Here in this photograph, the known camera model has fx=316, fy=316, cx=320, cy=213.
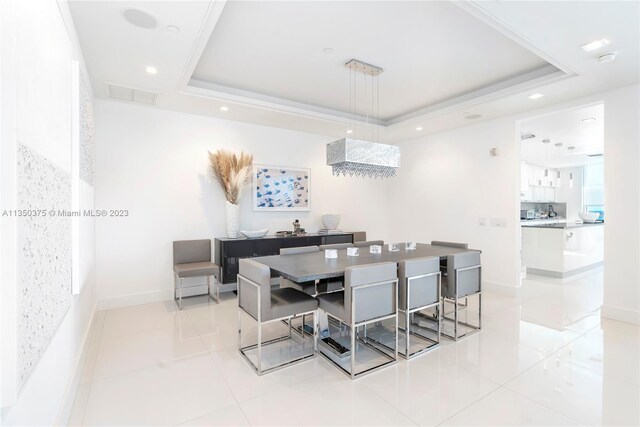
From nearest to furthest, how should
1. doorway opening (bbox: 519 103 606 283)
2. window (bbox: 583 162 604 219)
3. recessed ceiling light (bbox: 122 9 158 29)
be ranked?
recessed ceiling light (bbox: 122 9 158 29)
doorway opening (bbox: 519 103 606 283)
window (bbox: 583 162 604 219)

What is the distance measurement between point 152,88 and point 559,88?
4.82 metres

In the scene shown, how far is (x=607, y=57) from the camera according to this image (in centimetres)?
297

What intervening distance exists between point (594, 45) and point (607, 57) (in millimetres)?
341

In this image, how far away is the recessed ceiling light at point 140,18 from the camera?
7.61ft

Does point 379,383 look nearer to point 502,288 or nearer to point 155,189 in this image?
point 502,288

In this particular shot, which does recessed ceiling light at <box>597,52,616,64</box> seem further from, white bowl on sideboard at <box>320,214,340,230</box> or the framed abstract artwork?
the framed abstract artwork

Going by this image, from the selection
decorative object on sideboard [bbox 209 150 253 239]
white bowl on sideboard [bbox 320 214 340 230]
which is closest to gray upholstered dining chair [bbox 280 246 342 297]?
decorative object on sideboard [bbox 209 150 253 239]

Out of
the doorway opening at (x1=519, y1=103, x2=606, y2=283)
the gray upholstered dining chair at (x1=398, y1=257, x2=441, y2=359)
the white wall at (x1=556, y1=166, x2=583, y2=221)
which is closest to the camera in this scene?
the gray upholstered dining chair at (x1=398, y1=257, x2=441, y2=359)

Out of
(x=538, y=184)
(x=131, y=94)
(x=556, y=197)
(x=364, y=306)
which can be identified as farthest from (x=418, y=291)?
(x=556, y=197)

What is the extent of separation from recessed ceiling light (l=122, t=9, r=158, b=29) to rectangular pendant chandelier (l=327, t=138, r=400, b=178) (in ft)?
6.71

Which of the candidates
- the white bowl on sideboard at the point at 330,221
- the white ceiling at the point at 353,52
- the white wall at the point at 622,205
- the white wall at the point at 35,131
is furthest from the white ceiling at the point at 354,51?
the white bowl on sideboard at the point at 330,221

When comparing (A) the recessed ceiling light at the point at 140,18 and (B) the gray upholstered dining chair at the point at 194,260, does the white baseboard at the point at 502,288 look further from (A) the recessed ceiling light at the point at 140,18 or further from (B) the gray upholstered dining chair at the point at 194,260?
(A) the recessed ceiling light at the point at 140,18

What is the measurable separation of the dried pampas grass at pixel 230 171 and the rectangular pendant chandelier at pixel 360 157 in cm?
159

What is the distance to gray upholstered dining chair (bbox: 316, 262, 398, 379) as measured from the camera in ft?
8.34
